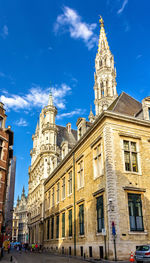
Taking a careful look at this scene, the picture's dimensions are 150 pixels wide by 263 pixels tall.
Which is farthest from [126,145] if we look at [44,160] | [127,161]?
[44,160]

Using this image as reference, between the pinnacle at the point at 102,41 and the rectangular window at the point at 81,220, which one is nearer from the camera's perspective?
the rectangular window at the point at 81,220

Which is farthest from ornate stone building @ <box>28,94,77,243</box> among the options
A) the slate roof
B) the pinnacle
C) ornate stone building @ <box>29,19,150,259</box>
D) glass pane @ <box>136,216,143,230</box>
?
the pinnacle

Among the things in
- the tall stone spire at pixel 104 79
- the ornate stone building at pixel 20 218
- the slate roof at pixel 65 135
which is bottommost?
the ornate stone building at pixel 20 218

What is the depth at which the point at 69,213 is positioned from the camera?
28125 mm

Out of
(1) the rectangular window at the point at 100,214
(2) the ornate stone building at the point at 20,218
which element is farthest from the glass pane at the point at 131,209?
(2) the ornate stone building at the point at 20,218

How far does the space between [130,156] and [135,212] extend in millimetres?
4432

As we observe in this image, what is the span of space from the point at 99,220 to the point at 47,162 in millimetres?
28625

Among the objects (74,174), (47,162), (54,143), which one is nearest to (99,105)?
(54,143)

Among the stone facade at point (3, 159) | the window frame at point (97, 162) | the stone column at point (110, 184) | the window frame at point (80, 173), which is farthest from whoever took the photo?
the stone facade at point (3, 159)

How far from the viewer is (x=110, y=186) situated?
1911 centimetres

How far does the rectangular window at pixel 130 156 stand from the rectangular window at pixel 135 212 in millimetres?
2256

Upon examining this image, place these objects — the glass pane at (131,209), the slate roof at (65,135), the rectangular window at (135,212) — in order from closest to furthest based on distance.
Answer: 1. the rectangular window at (135,212)
2. the glass pane at (131,209)
3. the slate roof at (65,135)

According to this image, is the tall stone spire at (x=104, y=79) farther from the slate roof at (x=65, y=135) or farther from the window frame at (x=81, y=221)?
the window frame at (x=81, y=221)

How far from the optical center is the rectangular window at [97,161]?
22.1 m
